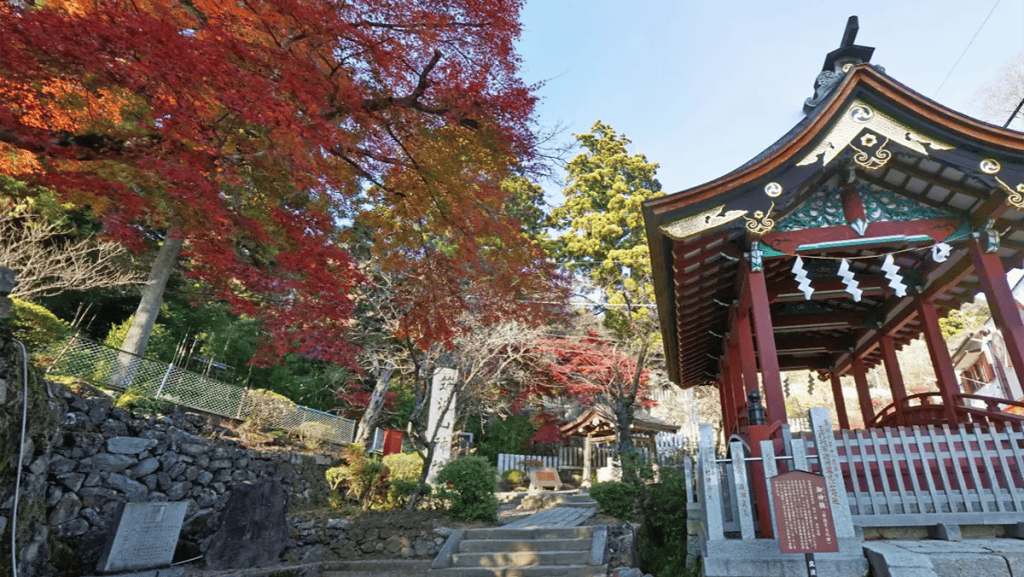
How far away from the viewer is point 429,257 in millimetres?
10016

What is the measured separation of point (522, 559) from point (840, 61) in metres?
9.64

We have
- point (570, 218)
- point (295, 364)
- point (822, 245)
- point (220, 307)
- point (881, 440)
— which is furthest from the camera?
point (570, 218)

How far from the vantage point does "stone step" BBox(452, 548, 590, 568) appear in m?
8.03

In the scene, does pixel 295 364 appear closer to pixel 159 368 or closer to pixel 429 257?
pixel 159 368

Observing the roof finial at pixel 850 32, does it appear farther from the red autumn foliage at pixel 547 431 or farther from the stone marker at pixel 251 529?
the red autumn foliage at pixel 547 431

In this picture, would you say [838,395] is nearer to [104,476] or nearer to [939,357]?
[939,357]

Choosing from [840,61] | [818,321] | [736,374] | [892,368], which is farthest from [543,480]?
[840,61]

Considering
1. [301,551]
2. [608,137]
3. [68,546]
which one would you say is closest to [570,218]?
[608,137]

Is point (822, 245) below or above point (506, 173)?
below

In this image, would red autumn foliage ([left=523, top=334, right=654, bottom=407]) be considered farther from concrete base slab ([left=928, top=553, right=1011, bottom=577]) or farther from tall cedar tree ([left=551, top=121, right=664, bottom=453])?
concrete base slab ([left=928, top=553, right=1011, bottom=577])

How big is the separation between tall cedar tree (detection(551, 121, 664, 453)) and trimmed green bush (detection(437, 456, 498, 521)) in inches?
251

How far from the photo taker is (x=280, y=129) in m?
6.29

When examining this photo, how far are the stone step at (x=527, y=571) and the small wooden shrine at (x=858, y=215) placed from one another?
3827 mm

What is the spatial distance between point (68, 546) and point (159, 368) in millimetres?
6146
